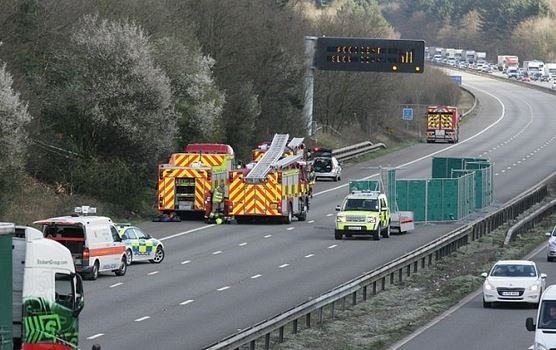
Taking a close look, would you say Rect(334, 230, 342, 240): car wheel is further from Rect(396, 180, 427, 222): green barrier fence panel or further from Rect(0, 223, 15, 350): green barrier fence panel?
Rect(0, 223, 15, 350): green barrier fence panel

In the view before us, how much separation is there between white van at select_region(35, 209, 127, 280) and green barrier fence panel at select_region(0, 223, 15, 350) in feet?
56.1

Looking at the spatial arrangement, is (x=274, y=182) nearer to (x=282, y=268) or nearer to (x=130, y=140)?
(x=130, y=140)

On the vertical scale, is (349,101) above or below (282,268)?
above

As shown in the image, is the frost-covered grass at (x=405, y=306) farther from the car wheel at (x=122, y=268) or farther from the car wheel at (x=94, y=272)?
the car wheel at (x=122, y=268)

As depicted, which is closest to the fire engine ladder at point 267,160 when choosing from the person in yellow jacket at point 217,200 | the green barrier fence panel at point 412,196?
the person in yellow jacket at point 217,200

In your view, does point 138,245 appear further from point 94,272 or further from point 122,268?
point 94,272

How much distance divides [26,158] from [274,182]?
9.11 meters

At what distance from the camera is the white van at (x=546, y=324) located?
26.4m

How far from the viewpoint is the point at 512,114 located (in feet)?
443

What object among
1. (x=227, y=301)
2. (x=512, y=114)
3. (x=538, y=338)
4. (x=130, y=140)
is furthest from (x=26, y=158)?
(x=512, y=114)

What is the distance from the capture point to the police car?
43875 millimetres

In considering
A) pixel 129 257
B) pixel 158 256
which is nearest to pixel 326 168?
pixel 158 256

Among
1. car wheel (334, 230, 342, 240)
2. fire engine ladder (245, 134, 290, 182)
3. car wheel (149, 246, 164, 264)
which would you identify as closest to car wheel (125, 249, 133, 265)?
car wheel (149, 246, 164, 264)

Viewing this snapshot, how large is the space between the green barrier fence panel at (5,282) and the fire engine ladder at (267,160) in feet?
113
